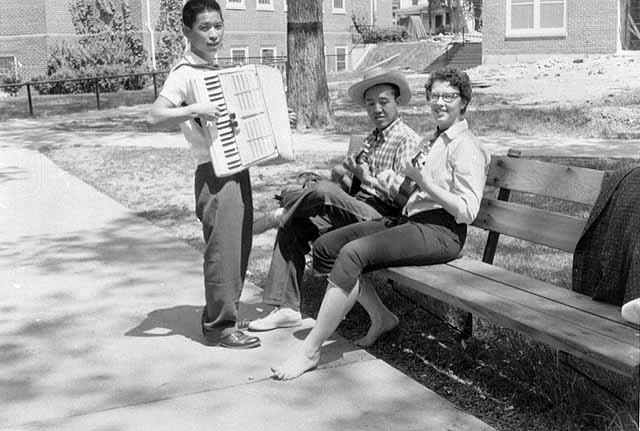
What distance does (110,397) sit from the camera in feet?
13.8

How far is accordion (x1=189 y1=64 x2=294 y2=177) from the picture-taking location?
4.57 meters

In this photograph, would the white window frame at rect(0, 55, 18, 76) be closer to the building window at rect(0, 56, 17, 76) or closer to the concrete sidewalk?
the building window at rect(0, 56, 17, 76)

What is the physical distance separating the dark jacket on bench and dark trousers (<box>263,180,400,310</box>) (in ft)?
4.24

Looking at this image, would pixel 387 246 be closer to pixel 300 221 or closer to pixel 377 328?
pixel 377 328

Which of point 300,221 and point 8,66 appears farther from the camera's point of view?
point 8,66

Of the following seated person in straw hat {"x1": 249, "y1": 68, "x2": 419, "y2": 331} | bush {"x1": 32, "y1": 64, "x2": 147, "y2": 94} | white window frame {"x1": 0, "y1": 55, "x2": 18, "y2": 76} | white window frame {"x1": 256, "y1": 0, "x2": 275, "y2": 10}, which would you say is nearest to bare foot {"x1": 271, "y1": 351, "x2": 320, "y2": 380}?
seated person in straw hat {"x1": 249, "y1": 68, "x2": 419, "y2": 331}

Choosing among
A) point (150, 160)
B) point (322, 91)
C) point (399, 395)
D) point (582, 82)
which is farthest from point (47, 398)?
point (582, 82)

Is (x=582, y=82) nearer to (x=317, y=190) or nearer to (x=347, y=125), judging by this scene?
(x=347, y=125)

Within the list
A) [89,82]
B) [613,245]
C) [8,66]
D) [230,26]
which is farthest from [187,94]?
[230,26]

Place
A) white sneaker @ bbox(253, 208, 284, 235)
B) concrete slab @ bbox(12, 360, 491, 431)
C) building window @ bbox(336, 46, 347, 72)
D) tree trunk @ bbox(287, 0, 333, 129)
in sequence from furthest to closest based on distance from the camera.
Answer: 1. building window @ bbox(336, 46, 347, 72)
2. tree trunk @ bbox(287, 0, 333, 129)
3. white sneaker @ bbox(253, 208, 284, 235)
4. concrete slab @ bbox(12, 360, 491, 431)

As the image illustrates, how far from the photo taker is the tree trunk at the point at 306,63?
14.6 metres

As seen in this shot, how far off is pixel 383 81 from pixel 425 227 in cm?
103

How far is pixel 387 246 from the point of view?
445 cm

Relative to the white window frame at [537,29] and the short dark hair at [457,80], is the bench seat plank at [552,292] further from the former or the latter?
the white window frame at [537,29]
